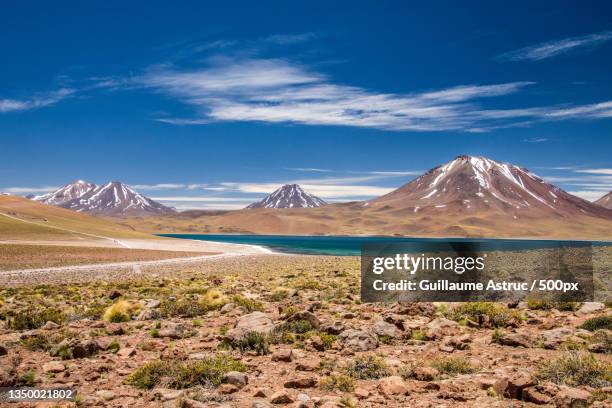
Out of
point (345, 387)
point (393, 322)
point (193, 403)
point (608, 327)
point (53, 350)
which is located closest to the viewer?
point (193, 403)

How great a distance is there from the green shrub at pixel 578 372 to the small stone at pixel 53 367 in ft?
31.7

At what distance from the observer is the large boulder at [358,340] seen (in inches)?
454

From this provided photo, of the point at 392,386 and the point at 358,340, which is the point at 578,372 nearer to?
the point at 392,386

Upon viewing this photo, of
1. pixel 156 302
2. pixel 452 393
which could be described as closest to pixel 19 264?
pixel 156 302

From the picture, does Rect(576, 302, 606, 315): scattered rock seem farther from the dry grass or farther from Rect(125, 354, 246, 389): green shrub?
the dry grass

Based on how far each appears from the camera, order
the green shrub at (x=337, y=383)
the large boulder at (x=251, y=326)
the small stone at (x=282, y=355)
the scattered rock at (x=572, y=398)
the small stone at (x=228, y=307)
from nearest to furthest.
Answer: the scattered rock at (x=572, y=398)
the green shrub at (x=337, y=383)
the small stone at (x=282, y=355)
the large boulder at (x=251, y=326)
the small stone at (x=228, y=307)

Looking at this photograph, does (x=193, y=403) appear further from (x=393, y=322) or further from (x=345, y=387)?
(x=393, y=322)

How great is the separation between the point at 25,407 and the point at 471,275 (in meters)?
11.7

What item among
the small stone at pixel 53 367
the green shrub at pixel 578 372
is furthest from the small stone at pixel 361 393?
the small stone at pixel 53 367

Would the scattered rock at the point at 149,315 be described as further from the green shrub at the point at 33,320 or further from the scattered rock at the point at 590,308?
the scattered rock at the point at 590,308

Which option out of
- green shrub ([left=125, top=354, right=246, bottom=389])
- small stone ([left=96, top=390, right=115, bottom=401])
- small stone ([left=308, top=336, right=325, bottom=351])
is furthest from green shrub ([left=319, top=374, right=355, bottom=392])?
small stone ([left=96, top=390, right=115, bottom=401])

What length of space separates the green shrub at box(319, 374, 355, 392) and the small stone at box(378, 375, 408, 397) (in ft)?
1.80

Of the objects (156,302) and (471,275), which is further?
(156,302)

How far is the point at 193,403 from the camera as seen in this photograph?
782 cm
